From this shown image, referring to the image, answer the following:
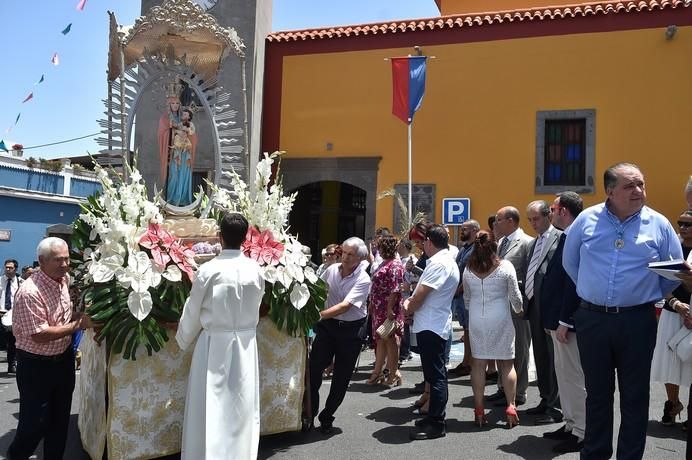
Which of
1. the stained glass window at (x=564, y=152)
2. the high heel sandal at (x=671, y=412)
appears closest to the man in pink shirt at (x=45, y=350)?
the high heel sandal at (x=671, y=412)

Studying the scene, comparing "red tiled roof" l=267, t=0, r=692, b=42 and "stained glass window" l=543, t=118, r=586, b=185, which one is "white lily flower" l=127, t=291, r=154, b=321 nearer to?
"stained glass window" l=543, t=118, r=586, b=185

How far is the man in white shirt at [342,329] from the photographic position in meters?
5.36

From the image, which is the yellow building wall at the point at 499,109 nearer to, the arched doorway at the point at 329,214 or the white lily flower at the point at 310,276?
the arched doorway at the point at 329,214

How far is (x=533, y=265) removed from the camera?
5633 millimetres

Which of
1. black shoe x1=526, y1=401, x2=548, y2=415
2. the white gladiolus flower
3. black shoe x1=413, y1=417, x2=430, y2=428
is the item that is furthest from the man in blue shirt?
the white gladiolus flower

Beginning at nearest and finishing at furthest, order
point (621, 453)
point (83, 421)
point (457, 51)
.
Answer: point (621, 453) → point (83, 421) → point (457, 51)

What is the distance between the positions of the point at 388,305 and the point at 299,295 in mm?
2295

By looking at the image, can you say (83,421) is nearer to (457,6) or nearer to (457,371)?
(457,371)

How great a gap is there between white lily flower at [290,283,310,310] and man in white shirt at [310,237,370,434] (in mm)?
355

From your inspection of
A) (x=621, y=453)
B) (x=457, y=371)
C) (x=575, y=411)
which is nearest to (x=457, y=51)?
(x=457, y=371)

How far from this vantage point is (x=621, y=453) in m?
3.76

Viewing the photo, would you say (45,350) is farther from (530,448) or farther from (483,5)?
(483,5)

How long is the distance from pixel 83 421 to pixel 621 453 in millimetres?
3760

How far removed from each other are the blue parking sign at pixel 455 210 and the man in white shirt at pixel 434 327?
8.32 metres
